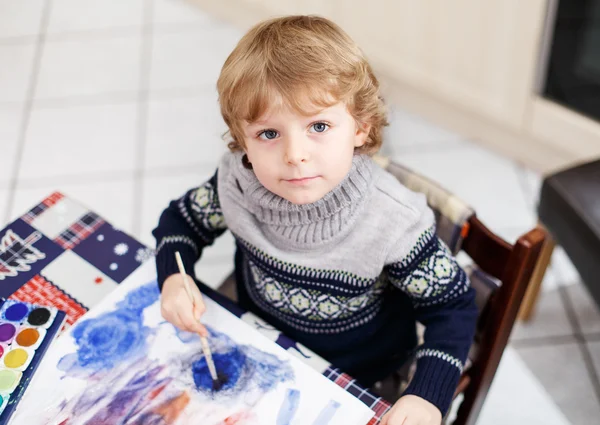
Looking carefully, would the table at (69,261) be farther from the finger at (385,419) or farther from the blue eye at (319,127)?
the blue eye at (319,127)

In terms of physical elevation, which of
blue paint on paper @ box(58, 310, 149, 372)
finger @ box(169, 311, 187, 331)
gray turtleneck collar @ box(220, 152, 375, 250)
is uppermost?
gray turtleneck collar @ box(220, 152, 375, 250)

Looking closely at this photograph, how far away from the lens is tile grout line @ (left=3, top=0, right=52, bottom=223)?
2.14 m

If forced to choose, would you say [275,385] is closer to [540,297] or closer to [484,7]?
[540,297]

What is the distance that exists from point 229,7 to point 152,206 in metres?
1.02

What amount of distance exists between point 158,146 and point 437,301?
1521mm

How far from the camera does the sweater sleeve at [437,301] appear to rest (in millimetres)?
908

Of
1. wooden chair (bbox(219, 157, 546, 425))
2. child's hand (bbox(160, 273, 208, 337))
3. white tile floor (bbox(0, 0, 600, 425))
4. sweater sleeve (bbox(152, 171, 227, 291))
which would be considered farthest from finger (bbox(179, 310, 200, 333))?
white tile floor (bbox(0, 0, 600, 425))

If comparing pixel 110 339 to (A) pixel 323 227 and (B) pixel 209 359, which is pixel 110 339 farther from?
(A) pixel 323 227

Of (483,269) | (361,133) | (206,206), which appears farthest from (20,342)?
(483,269)

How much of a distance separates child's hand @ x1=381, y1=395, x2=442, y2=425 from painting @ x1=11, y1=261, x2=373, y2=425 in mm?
34

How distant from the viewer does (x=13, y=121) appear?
7.77 ft

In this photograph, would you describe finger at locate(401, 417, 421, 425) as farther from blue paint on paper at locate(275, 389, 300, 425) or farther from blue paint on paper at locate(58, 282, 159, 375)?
blue paint on paper at locate(58, 282, 159, 375)

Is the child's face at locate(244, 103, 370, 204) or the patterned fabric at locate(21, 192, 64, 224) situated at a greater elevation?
the child's face at locate(244, 103, 370, 204)

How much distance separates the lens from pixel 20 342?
2.99 ft
